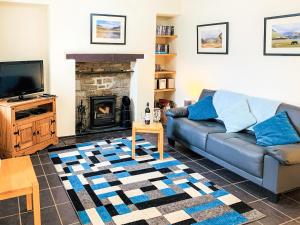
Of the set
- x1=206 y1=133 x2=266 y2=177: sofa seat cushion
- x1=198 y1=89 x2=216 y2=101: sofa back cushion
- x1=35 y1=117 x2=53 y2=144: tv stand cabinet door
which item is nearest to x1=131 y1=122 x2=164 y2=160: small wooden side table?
x1=206 y1=133 x2=266 y2=177: sofa seat cushion

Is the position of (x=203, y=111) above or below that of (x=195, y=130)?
above

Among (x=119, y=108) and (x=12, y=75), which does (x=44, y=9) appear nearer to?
(x=12, y=75)

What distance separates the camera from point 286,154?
3016 millimetres

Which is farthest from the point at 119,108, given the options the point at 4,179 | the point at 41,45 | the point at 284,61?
the point at 4,179

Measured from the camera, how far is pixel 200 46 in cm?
A: 562

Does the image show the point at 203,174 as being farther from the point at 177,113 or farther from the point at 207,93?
the point at 207,93

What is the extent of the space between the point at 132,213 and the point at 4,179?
3.83 feet

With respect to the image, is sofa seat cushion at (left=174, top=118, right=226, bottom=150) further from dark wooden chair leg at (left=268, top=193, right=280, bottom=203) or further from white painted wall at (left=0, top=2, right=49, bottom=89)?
white painted wall at (left=0, top=2, right=49, bottom=89)

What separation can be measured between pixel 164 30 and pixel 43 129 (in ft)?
10.1

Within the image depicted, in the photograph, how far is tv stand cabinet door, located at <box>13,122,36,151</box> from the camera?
13.7 feet

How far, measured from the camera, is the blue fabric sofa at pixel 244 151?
10.2 ft

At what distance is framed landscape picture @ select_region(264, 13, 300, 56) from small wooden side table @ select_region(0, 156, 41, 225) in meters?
3.35

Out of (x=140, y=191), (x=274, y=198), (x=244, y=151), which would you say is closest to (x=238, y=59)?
(x=244, y=151)

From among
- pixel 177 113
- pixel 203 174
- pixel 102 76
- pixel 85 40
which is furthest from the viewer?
pixel 102 76
